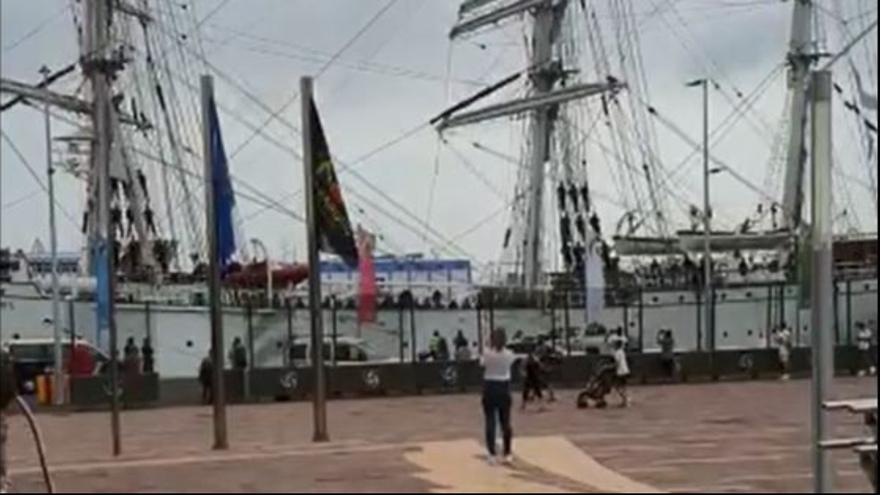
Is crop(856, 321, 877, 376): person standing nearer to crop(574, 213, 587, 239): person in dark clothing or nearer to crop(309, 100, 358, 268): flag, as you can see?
crop(309, 100, 358, 268): flag

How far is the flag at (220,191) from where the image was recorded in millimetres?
26109

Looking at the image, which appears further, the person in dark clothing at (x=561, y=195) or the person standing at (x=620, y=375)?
the person in dark clothing at (x=561, y=195)

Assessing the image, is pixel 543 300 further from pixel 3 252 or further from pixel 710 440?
pixel 710 440

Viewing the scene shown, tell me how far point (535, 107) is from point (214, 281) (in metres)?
48.5

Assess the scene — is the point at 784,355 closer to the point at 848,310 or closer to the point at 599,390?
the point at 848,310

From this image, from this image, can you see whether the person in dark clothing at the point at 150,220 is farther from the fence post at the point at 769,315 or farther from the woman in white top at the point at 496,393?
the woman in white top at the point at 496,393

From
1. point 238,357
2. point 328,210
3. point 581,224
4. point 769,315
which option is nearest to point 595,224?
point 581,224

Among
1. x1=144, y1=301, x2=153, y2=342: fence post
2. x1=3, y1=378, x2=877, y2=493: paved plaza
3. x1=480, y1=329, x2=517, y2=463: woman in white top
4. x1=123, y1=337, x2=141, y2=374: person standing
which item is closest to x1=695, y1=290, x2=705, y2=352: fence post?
x1=123, y1=337, x2=141, y2=374: person standing

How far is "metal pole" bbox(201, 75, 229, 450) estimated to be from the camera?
81.7ft

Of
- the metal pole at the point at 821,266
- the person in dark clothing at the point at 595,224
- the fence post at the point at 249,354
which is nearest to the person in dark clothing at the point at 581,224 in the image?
the person in dark clothing at the point at 595,224

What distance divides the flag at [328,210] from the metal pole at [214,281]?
1.65 m

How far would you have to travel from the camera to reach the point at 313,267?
2620cm

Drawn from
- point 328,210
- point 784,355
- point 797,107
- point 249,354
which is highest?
point 797,107

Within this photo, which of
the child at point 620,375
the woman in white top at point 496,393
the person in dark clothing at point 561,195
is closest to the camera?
the woman in white top at point 496,393
